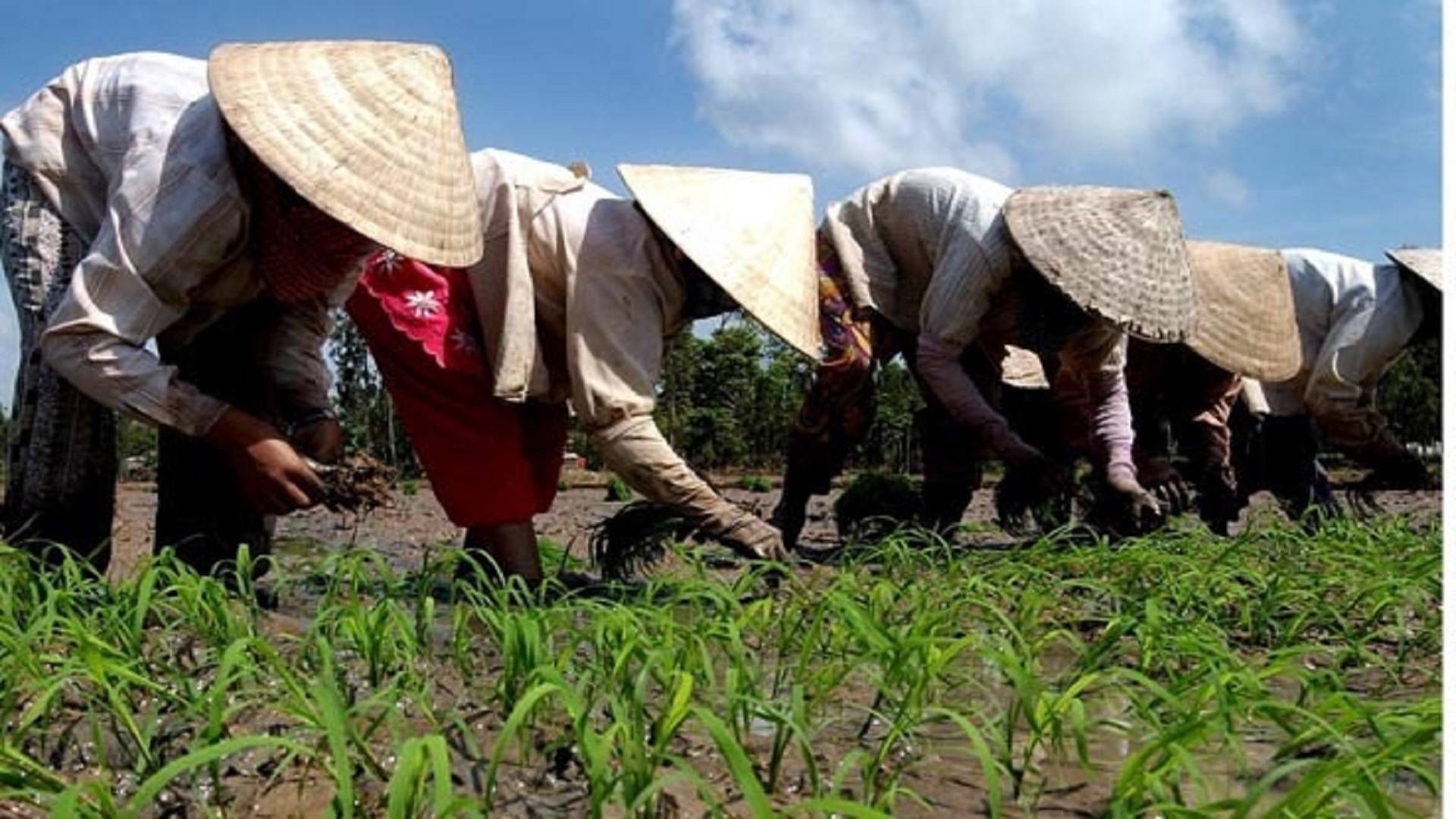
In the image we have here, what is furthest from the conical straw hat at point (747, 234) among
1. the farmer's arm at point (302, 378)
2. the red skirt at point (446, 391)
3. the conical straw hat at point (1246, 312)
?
the conical straw hat at point (1246, 312)

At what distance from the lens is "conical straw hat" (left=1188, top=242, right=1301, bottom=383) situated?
4.54 meters

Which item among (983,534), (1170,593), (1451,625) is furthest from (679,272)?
(983,534)

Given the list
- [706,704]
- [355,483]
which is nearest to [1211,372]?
[355,483]

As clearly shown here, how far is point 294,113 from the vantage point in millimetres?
2180

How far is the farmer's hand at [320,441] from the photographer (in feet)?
9.28

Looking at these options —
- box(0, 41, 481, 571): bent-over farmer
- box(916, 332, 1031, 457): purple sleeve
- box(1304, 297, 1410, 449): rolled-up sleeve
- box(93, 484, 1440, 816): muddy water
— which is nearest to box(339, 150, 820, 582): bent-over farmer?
box(0, 41, 481, 571): bent-over farmer

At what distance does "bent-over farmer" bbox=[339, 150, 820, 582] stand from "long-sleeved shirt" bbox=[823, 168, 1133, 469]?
101 cm

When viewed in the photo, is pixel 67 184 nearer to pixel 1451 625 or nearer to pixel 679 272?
pixel 679 272

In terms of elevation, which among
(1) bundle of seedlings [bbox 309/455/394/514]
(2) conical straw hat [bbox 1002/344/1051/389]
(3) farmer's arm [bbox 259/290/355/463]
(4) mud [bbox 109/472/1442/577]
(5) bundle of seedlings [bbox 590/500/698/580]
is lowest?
(4) mud [bbox 109/472/1442/577]

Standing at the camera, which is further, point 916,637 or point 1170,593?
point 1170,593

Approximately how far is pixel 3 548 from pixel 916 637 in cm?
159

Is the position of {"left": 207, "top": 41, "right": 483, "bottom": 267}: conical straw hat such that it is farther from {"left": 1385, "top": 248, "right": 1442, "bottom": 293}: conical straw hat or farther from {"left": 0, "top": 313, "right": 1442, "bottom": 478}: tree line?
{"left": 0, "top": 313, "right": 1442, "bottom": 478}: tree line

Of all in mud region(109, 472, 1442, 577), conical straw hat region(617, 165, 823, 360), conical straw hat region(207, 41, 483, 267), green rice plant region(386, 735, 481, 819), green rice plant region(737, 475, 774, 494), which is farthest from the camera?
green rice plant region(737, 475, 774, 494)

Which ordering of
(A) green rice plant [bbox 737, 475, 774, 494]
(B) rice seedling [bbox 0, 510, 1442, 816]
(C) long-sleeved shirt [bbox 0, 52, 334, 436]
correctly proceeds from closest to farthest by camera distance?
(B) rice seedling [bbox 0, 510, 1442, 816] < (C) long-sleeved shirt [bbox 0, 52, 334, 436] < (A) green rice plant [bbox 737, 475, 774, 494]
